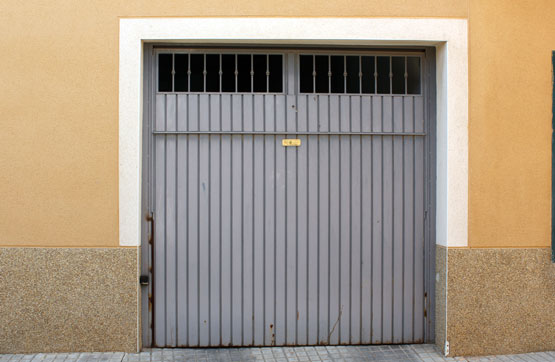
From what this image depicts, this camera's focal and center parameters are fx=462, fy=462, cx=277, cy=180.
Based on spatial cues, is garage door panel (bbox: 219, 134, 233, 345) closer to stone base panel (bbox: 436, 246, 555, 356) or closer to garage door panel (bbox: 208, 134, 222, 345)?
garage door panel (bbox: 208, 134, 222, 345)

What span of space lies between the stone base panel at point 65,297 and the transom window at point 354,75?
95.5 inches

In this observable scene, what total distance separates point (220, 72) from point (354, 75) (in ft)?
4.42

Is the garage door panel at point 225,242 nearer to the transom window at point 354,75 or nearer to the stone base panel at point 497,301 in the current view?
the transom window at point 354,75

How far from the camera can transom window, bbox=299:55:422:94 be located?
4648 mm

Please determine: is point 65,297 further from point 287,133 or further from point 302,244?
point 287,133

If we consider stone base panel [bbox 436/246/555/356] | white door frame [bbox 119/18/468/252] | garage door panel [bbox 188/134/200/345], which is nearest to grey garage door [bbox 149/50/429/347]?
garage door panel [bbox 188/134/200/345]

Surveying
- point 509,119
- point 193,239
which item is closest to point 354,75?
point 509,119

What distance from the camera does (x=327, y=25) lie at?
4352 mm

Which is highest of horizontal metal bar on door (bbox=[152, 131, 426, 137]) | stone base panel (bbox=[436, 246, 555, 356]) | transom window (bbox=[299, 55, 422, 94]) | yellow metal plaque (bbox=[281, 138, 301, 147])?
transom window (bbox=[299, 55, 422, 94])

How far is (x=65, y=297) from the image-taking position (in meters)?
4.36

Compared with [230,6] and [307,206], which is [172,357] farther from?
[230,6]

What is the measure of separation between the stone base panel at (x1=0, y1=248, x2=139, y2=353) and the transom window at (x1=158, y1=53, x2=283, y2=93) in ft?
5.59

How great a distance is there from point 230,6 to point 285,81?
873 millimetres

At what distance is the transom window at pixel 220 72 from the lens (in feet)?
15.0
